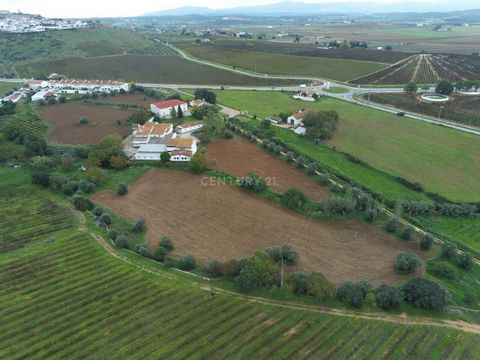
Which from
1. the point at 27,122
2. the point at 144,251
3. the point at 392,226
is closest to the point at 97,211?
the point at 144,251

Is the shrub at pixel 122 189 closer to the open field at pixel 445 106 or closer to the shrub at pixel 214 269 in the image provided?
the shrub at pixel 214 269

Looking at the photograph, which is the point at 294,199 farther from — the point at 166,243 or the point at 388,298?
the point at 388,298

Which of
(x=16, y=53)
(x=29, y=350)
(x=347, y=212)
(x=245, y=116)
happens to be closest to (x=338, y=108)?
(x=245, y=116)

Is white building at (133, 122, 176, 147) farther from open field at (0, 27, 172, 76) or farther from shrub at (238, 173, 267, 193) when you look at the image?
open field at (0, 27, 172, 76)

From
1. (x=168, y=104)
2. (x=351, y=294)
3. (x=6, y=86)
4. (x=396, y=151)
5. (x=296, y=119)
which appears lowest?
(x=351, y=294)

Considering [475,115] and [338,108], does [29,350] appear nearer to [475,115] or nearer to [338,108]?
[338,108]

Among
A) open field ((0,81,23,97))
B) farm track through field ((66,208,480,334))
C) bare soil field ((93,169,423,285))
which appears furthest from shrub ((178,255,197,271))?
open field ((0,81,23,97))
